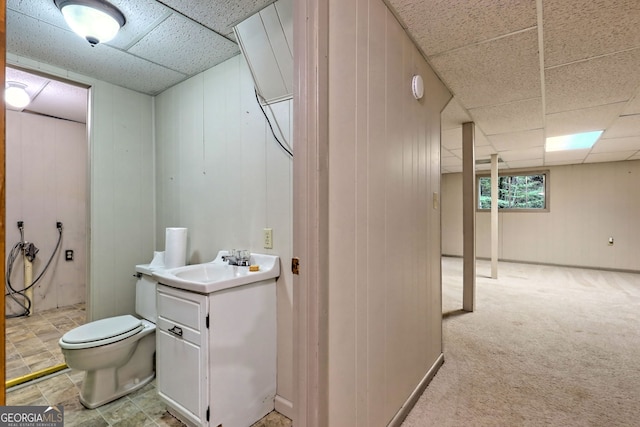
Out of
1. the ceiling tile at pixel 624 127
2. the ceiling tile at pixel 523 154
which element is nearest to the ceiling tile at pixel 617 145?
the ceiling tile at pixel 624 127

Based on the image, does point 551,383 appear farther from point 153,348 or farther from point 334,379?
point 153,348

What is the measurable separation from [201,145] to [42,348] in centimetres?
223

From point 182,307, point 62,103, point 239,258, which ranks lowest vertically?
point 182,307

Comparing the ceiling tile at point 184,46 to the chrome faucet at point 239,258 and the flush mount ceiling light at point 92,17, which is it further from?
the chrome faucet at point 239,258

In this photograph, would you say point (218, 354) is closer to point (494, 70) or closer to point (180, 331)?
point (180, 331)

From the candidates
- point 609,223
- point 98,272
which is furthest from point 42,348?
point 609,223

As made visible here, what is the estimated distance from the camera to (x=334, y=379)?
1.12 meters

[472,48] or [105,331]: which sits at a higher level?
[472,48]

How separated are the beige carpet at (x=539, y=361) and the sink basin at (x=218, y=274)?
1.18 m

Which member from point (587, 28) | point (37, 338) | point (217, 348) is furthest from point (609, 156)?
point (37, 338)

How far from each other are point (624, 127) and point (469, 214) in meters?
2.09

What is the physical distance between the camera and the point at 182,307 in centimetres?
159

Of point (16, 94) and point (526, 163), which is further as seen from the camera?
point (526, 163)

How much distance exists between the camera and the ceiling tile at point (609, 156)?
15.9ft
